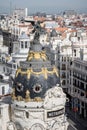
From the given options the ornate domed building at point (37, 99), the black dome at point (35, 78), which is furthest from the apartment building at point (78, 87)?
the ornate domed building at point (37, 99)

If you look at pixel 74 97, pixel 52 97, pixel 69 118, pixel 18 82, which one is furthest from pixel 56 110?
pixel 74 97

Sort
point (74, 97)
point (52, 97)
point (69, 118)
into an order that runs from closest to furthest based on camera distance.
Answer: point (52, 97) < point (69, 118) < point (74, 97)

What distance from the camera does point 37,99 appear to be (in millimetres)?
31047

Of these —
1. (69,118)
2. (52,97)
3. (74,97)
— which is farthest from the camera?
(74,97)

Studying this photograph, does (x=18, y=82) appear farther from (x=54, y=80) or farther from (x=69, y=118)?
(x=69, y=118)

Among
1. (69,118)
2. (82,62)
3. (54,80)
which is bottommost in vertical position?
(69,118)

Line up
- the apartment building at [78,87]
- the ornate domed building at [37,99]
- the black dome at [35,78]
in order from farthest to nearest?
the apartment building at [78,87] → the black dome at [35,78] → the ornate domed building at [37,99]

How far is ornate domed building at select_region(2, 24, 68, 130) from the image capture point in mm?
31156

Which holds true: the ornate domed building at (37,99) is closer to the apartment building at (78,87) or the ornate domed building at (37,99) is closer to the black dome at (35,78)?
the black dome at (35,78)

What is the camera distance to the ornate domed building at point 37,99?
31.2 meters

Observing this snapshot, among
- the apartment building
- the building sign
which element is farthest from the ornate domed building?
the apartment building

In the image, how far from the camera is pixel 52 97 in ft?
102

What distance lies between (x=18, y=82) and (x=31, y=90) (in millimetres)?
1225

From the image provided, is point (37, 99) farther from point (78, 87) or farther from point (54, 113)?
point (78, 87)
